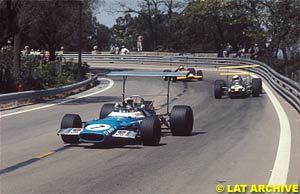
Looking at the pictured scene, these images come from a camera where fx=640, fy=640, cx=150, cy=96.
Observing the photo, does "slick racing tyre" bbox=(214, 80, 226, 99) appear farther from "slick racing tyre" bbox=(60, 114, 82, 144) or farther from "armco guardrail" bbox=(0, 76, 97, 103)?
"slick racing tyre" bbox=(60, 114, 82, 144)

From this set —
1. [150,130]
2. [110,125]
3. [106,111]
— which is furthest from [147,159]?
[106,111]

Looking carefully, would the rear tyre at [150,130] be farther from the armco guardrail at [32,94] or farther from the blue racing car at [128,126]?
the armco guardrail at [32,94]

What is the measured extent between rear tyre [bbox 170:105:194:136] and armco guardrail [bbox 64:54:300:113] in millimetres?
7071

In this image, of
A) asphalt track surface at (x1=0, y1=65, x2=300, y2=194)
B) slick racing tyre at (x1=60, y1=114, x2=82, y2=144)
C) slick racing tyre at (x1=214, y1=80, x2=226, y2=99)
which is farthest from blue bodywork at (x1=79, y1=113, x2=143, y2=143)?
slick racing tyre at (x1=214, y1=80, x2=226, y2=99)

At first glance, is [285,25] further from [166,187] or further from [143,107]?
[166,187]

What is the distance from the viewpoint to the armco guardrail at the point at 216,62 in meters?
23.9

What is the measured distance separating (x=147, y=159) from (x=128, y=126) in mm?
1704

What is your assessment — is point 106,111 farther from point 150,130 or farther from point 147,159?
point 147,159

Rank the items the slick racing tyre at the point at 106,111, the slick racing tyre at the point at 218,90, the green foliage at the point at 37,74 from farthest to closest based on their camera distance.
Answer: the green foliage at the point at 37,74
the slick racing tyre at the point at 218,90
the slick racing tyre at the point at 106,111

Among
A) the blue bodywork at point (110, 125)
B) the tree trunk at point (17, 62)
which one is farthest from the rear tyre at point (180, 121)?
the tree trunk at point (17, 62)

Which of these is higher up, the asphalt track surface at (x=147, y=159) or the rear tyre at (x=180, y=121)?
the rear tyre at (x=180, y=121)

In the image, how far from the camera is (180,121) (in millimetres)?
14594

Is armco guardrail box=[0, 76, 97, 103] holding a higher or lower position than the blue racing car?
lower

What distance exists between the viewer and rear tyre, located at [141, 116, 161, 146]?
12891mm
